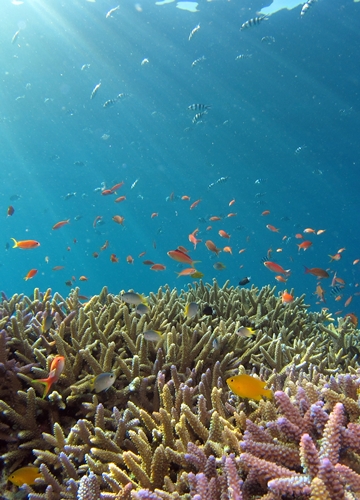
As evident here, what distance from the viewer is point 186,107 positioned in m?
29.3

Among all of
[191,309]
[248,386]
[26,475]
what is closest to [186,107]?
[191,309]

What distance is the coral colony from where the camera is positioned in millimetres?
1787

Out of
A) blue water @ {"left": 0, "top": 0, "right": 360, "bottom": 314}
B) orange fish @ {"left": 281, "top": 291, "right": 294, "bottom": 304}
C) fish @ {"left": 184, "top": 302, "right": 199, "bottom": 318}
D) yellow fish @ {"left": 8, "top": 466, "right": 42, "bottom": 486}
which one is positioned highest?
blue water @ {"left": 0, "top": 0, "right": 360, "bottom": 314}

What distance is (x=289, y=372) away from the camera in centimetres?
316

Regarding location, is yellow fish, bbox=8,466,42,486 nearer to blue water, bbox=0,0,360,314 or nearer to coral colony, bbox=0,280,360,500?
coral colony, bbox=0,280,360,500

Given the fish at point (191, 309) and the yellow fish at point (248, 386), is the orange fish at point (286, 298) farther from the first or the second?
the yellow fish at point (248, 386)

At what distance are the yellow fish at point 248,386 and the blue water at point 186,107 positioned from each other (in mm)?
10480

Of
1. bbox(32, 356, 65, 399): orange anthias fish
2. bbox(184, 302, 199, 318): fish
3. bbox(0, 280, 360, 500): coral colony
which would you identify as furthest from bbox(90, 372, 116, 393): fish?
bbox(184, 302, 199, 318): fish

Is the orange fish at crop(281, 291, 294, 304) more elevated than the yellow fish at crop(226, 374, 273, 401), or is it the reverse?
the orange fish at crop(281, 291, 294, 304)

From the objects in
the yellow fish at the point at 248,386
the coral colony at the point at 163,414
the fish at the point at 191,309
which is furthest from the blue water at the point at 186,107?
the yellow fish at the point at 248,386

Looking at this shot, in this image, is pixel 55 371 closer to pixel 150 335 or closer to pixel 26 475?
pixel 26 475

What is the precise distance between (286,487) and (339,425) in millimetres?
424

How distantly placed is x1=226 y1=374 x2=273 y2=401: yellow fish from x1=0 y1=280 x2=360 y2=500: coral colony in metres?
0.03

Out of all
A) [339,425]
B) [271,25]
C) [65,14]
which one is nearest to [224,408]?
[339,425]
